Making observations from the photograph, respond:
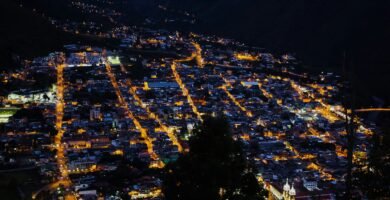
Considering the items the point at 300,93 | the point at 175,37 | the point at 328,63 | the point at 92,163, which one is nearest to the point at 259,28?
the point at 175,37

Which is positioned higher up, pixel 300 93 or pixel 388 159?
pixel 300 93

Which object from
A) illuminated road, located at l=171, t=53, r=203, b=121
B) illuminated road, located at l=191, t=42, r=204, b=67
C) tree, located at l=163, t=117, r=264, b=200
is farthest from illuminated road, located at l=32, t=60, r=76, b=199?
illuminated road, located at l=191, t=42, r=204, b=67

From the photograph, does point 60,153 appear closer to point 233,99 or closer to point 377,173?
point 233,99

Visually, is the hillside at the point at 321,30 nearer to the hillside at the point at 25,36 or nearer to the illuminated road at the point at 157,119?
the illuminated road at the point at 157,119

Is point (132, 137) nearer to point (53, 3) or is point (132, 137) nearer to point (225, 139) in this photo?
point (225, 139)

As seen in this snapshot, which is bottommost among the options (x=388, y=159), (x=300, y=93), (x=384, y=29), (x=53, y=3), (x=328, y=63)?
(x=388, y=159)

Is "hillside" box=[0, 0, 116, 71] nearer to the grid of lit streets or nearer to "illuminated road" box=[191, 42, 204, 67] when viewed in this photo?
the grid of lit streets

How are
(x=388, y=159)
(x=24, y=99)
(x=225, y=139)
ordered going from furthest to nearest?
(x=24, y=99) → (x=388, y=159) → (x=225, y=139)
